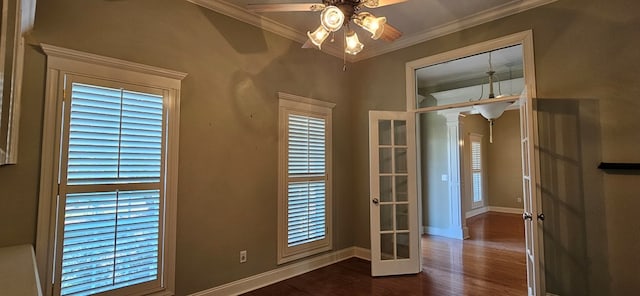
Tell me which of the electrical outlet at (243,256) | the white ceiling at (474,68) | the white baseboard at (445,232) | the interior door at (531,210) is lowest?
the white baseboard at (445,232)

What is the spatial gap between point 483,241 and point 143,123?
5.49m

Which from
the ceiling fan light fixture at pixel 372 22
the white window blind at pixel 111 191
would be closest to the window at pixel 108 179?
the white window blind at pixel 111 191

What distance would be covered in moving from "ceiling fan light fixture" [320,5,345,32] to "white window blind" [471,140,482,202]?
7088 millimetres

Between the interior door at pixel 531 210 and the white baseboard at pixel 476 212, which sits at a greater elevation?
the interior door at pixel 531 210

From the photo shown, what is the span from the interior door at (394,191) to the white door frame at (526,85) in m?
0.38

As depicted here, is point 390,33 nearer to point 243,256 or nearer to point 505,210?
point 243,256

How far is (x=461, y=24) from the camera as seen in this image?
3.34 m

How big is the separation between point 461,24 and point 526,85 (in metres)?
1.07

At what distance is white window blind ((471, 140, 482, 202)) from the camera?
7758 mm

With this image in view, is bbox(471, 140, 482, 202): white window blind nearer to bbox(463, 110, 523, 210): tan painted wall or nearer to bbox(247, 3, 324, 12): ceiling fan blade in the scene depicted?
bbox(463, 110, 523, 210): tan painted wall

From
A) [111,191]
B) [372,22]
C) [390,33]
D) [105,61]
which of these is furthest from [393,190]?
[105,61]

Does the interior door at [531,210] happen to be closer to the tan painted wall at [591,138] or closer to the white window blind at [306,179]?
the tan painted wall at [591,138]

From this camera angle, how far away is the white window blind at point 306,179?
3.53 m

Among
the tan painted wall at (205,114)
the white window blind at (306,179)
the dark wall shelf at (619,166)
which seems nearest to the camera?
the tan painted wall at (205,114)
